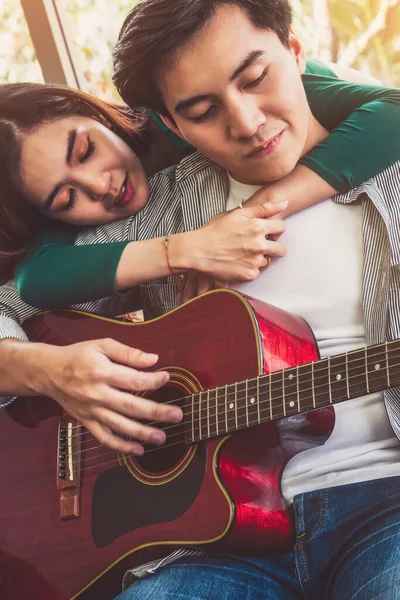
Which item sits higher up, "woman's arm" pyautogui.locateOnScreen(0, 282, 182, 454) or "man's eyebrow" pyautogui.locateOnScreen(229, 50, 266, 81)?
"man's eyebrow" pyautogui.locateOnScreen(229, 50, 266, 81)

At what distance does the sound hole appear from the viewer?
105 cm

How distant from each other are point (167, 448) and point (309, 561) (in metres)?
0.30

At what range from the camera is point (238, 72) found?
105 centimetres

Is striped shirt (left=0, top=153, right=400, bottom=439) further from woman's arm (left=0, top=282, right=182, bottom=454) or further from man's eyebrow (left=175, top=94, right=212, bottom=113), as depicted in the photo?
man's eyebrow (left=175, top=94, right=212, bottom=113)

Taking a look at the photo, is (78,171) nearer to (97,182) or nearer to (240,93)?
(97,182)

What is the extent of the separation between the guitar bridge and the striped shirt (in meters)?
0.19

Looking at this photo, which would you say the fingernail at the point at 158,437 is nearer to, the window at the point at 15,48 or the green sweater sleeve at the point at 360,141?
the green sweater sleeve at the point at 360,141

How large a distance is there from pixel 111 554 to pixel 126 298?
62 cm

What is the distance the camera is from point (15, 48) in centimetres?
212

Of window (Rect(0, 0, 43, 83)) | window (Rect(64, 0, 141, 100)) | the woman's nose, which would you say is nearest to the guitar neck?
the woman's nose

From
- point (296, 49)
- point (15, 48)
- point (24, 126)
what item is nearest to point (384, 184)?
point (296, 49)

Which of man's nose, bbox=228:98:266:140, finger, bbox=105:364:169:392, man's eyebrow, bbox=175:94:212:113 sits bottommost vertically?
finger, bbox=105:364:169:392

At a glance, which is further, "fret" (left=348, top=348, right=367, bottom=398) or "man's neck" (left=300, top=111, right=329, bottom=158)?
"man's neck" (left=300, top=111, right=329, bottom=158)

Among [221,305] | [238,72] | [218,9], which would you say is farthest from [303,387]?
[218,9]
